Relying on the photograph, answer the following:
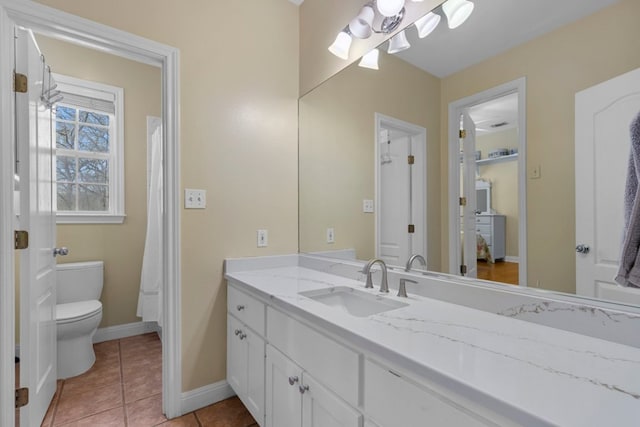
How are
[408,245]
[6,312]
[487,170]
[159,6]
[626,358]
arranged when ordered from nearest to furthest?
[626,358]
[487,170]
[6,312]
[408,245]
[159,6]

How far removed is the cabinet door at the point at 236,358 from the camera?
1592mm

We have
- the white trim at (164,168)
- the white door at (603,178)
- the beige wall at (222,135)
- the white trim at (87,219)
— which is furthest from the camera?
the white trim at (87,219)

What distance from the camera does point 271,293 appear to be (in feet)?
4.35

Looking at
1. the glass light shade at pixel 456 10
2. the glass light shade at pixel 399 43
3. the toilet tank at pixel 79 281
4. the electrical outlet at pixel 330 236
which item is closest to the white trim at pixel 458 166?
the glass light shade at pixel 456 10

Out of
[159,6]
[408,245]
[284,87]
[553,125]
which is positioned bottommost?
[408,245]

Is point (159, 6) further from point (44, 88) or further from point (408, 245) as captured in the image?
point (408, 245)

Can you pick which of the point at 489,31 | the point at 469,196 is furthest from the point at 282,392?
the point at 489,31

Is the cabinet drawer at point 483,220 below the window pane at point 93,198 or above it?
below

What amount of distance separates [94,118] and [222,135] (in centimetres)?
171

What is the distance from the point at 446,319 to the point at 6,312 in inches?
70.6

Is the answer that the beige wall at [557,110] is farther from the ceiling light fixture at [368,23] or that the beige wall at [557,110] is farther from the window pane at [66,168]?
the window pane at [66,168]

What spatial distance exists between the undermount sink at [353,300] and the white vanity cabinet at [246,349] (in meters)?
0.28

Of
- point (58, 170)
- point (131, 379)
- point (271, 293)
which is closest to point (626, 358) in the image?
point (271, 293)

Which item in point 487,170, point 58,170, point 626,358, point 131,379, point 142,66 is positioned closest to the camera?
point 626,358
